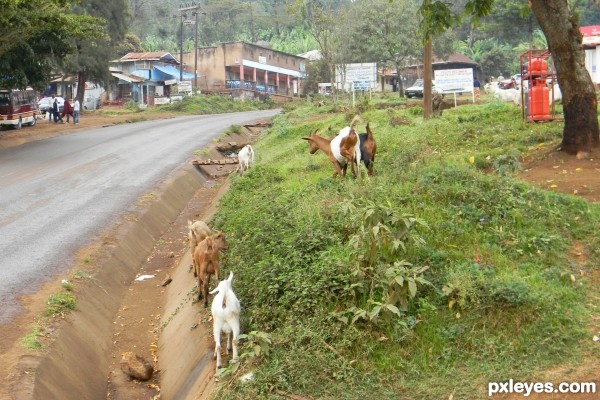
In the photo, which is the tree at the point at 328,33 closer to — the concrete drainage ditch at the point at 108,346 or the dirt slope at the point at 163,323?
the dirt slope at the point at 163,323

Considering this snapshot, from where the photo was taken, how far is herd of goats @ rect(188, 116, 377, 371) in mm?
8641

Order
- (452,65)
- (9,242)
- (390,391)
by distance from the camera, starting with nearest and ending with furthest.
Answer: (390,391) < (9,242) < (452,65)

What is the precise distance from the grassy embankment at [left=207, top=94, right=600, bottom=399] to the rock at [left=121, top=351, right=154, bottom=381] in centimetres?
165

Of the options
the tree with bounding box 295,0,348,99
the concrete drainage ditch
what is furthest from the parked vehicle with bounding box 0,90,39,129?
the concrete drainage ditch

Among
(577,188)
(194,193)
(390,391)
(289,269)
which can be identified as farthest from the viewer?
(194,193)

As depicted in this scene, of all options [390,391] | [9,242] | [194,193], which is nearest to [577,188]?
[390,391]

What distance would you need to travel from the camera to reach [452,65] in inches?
2403

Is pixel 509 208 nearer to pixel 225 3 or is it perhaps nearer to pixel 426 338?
pixel 426 338

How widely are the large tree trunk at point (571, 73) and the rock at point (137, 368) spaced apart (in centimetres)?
809

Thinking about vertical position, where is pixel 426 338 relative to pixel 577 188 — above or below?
below

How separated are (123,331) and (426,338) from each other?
579cm

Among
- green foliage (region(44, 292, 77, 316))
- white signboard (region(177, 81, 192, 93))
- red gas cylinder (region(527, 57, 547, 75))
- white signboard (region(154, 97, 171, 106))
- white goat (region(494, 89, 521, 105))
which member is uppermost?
white signboard (region(177, 81, 192, 93))

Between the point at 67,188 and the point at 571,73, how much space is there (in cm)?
1292

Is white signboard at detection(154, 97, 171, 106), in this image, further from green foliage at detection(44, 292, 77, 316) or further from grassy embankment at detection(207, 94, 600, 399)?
green foliage at detection(44, 292, 77, 316)
